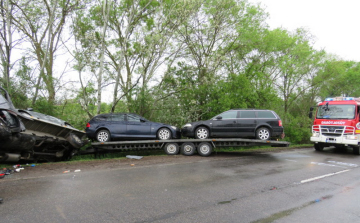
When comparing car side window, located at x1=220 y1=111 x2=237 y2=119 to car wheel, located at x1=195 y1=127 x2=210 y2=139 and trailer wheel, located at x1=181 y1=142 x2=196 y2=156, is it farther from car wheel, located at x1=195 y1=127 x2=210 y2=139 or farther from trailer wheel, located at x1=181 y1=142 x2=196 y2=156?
trailer wheel, located at x1=181 y1=142 x2=196 y2=156

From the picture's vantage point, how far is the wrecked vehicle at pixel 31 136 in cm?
653

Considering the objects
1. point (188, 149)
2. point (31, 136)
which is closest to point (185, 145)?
point (188, 149)

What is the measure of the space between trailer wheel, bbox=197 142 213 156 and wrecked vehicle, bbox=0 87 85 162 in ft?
16.6

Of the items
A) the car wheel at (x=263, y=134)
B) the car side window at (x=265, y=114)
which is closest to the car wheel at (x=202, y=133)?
the car wheel at (x=263, y=134)

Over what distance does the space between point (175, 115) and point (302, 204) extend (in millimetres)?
10727

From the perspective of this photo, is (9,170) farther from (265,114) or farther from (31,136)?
(265,114)

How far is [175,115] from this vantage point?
14.9 m

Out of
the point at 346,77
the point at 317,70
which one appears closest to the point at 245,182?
the point at 317,70

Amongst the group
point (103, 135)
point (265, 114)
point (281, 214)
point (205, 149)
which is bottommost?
point (281, 214)

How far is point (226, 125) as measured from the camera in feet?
35.7

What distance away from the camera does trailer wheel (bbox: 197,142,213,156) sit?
1064 cm

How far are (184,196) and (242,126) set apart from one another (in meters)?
6.49

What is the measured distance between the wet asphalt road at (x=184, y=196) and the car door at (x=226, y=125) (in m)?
3.22

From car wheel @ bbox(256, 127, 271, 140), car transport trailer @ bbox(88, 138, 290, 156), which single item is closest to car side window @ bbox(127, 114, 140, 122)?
car transport trailer @ bbox(88, 138, 290, 156)
